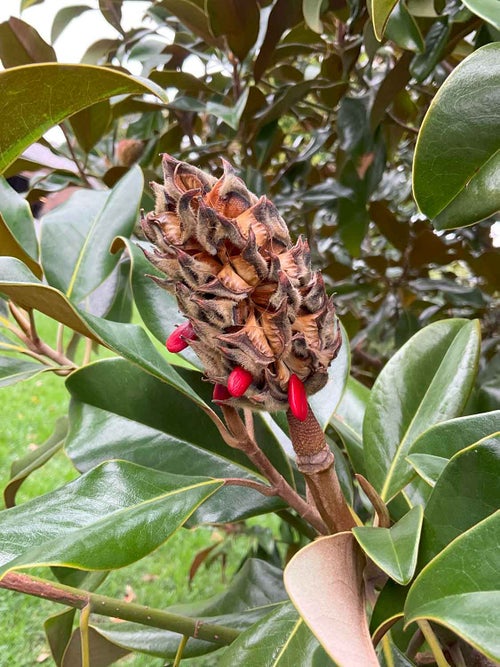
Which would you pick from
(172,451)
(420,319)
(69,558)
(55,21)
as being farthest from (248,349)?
(55,21)

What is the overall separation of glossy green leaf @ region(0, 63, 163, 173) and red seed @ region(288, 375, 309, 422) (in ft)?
1.00

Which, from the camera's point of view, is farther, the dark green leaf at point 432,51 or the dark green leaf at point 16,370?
the dark green leaf at point 432,51

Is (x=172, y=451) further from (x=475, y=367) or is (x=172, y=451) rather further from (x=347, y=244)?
(x=347, y=244)

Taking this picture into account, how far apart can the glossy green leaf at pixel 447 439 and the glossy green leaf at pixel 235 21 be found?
3.27 feet

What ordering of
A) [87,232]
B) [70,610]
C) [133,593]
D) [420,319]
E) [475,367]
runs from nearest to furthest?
[475,367], [70,610], [87,232], [420,319], [133,593]

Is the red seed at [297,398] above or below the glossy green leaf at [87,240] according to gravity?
above

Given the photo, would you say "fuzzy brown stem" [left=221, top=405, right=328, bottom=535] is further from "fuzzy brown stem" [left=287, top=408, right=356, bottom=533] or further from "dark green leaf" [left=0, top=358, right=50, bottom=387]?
"dark green leaf" [left=0, top=358, right=50, bottom=387]

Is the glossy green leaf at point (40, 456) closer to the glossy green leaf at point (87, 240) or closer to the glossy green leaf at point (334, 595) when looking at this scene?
the glossy green leaf at point (87, 240)

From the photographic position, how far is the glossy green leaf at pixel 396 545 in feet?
1.70

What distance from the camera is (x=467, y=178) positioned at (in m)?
0.61

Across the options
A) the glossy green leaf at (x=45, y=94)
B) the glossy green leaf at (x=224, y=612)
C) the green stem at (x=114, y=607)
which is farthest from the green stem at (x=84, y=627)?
the glossy green leaf at (x=45, y=94)

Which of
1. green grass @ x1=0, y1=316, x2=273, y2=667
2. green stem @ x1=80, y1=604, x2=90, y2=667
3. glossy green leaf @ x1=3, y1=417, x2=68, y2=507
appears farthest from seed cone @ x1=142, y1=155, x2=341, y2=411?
green grass @ x1=0, y1=316, x2=273, y2=667

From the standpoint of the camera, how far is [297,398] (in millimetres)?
585

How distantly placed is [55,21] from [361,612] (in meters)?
1.73
